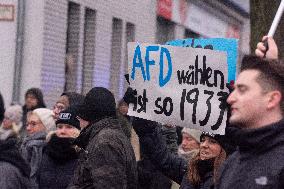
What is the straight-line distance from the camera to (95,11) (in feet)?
58.2

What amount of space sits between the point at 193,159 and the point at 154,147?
28cm

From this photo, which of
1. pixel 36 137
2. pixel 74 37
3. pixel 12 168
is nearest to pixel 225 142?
pixel 12 168

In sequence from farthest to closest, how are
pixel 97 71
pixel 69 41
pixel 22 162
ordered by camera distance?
pixel 97 71, pixel 69 41, pixel 22 162

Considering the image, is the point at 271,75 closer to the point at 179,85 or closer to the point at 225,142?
the point at 225,142

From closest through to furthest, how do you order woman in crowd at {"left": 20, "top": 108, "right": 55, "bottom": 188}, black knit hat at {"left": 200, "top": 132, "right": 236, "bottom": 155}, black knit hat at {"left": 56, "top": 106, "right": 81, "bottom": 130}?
1. black knit hat at {"left": 200, "top": 132, "right": 236, "bottom": 155}
2. black knit hat at {"left": 56, "top": 106, "right": 81, "bottom": 130}
3. woman in crowd at {"left": 20, "top": 108, "right": 55, "bottom": 188}

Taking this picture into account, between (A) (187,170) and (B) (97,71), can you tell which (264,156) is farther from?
(B) (97,71)

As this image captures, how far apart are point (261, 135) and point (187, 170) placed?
186cm

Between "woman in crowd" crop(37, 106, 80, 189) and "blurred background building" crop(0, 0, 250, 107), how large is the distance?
690 cm

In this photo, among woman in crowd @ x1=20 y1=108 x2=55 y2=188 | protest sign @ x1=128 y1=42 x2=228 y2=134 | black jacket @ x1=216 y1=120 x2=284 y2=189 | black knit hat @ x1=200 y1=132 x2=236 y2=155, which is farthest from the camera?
woman in crowd @ x1=20 y1=108 x2=55 y2=188

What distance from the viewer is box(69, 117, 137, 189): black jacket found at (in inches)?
215

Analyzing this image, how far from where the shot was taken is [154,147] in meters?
5.69

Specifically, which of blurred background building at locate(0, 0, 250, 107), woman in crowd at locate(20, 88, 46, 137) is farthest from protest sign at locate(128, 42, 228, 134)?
blurred background building at locate(0, 0, 250, 107)

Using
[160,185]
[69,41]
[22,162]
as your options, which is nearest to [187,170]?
[22,162]

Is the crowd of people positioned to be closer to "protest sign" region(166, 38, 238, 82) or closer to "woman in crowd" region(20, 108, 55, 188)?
"woman in crowd" region(20, 108, 55, 188)
